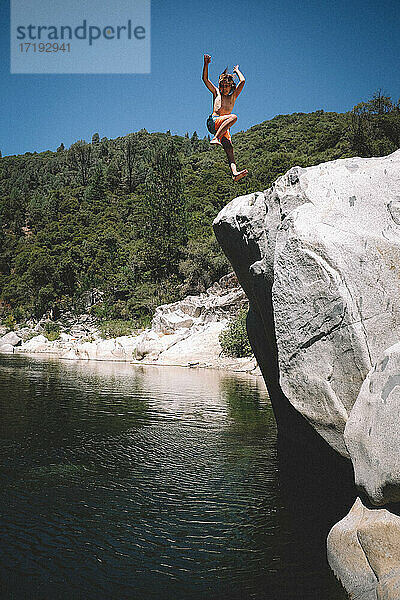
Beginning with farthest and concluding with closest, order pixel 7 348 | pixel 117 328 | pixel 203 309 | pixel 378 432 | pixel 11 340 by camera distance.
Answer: pixel 11 340
pixel 7 348
pixel 117 328
pixel 203 309
pixel 378 432

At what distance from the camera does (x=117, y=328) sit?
49500 mm

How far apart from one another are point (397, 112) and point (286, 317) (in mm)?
43434

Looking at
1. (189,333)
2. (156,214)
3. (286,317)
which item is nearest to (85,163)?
(156,214)

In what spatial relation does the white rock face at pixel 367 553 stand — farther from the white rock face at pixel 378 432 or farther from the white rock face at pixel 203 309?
the white rock face at pixel 203 309

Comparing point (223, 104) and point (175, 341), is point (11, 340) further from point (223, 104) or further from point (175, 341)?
point (223, 104)

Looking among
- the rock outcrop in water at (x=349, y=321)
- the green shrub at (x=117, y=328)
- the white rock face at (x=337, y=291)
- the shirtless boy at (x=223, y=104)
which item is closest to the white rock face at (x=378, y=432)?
the rock outcrop in water at (x=349, y=321)

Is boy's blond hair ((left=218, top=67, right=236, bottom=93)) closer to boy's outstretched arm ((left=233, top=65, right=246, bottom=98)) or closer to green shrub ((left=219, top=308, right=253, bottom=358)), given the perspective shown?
boy's outstretched arm ((left=233, top=65, right=246, bottom=98))

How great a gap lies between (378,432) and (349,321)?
1.42 metres

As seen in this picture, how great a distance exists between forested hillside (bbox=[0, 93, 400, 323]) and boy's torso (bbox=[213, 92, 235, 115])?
30.6 meters

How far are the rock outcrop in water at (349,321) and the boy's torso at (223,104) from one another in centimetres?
520

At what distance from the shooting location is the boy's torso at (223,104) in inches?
468

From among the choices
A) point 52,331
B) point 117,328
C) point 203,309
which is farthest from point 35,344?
point 203,309

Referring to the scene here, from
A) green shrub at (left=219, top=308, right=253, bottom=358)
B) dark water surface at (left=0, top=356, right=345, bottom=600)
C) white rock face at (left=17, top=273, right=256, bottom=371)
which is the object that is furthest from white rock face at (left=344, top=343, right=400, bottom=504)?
green shrub at (left=219, top=308, right=253, bottom=358)

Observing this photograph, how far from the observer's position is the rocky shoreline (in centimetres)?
3675
